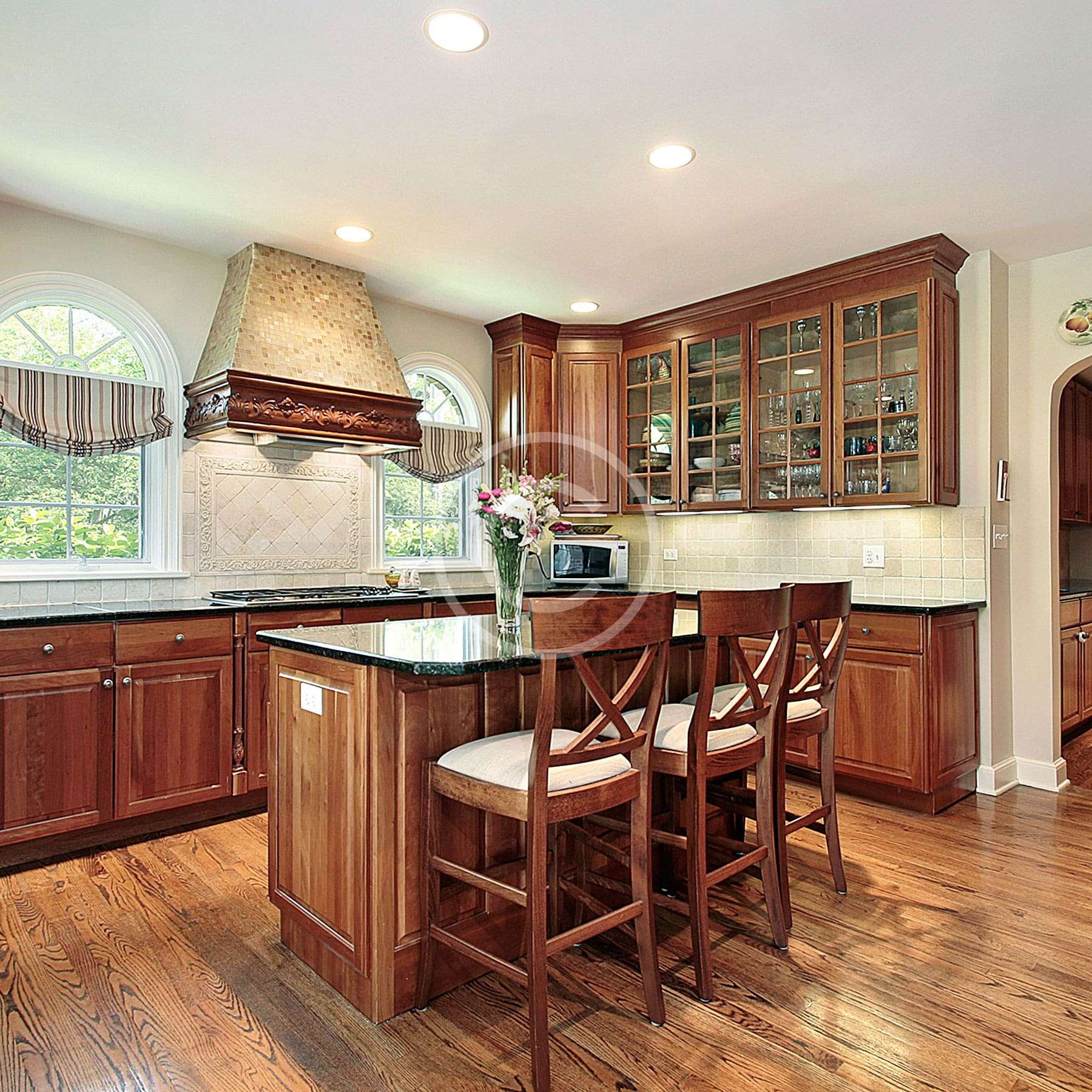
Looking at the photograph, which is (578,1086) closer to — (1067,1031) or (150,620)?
(1067,1031)

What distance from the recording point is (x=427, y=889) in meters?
2.07

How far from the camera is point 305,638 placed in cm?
235

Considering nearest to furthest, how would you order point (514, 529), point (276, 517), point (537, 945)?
1. point (537, 945)
2. point (514, 529)
3. point (276, 517)

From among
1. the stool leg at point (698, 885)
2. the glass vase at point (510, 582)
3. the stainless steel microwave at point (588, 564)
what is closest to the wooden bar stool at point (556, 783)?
the stool leg at point (698, 885)

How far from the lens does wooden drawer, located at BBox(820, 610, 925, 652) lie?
3.62m

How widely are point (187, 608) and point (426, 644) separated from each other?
5.53 feet

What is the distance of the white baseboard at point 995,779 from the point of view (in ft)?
13.1

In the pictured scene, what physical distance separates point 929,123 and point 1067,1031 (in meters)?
2.79

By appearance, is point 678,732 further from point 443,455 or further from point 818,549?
point 443,455

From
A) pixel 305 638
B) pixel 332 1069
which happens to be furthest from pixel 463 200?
pixel 332 1069

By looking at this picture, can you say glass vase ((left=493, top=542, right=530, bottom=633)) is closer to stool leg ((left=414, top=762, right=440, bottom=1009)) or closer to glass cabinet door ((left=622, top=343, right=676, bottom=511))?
stool leg ((left=414, top=762, right=440, bottom=1009))

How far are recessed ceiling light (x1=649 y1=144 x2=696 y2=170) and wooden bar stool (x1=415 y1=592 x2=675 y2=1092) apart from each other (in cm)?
187

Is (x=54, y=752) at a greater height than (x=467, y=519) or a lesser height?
lesser

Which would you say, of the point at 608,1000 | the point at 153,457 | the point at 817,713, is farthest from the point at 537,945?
the point at 153,457
